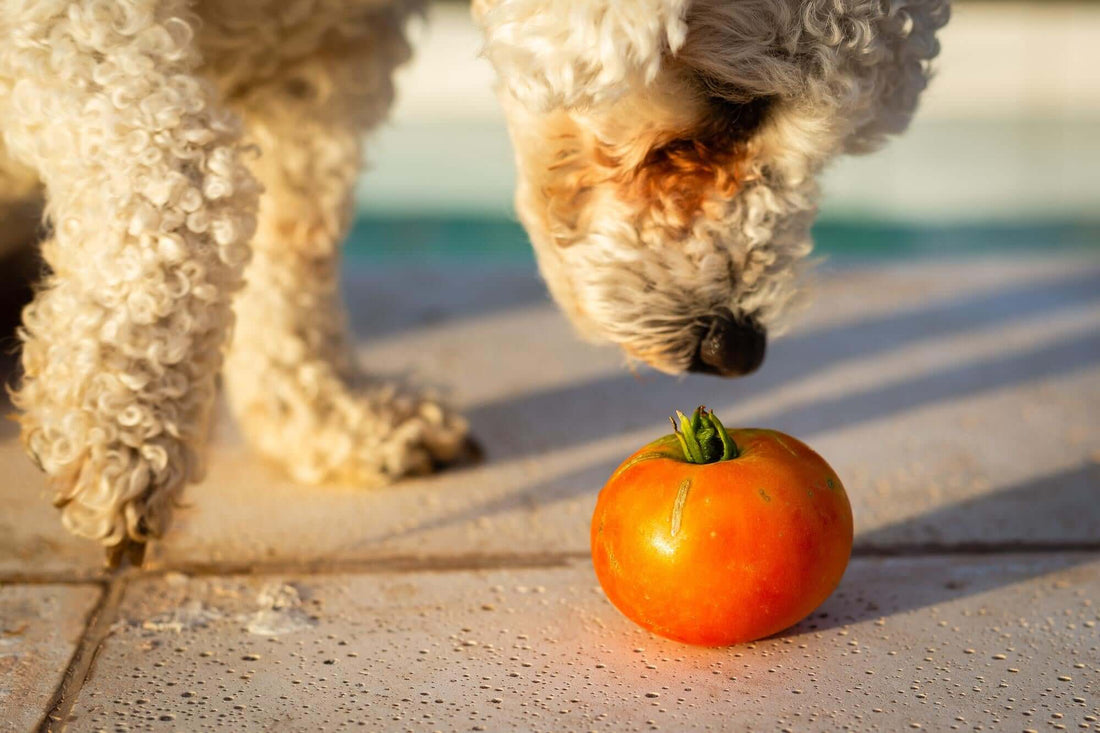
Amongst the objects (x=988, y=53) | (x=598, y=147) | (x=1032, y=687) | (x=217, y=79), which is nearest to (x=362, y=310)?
(x=217, y=79)

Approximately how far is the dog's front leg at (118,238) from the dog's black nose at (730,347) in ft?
2.65

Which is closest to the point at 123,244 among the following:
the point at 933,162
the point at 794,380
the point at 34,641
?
the point at 34,641

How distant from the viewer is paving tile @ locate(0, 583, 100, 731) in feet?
5.30

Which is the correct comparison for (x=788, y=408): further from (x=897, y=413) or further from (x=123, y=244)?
(x=123, y=244)

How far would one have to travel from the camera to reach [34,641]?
5.88 ft

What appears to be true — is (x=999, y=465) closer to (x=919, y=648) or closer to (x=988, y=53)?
(x=919, y=648)

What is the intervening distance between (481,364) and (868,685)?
1797 mm

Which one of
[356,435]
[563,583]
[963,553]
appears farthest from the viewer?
[356,435]

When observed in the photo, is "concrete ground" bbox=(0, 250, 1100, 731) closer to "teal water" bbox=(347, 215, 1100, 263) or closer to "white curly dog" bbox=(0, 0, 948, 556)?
"white curly dog" bbox=(0, 0, 948, 556)

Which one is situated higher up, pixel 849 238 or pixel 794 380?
pixel 794 380

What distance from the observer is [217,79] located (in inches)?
87.8

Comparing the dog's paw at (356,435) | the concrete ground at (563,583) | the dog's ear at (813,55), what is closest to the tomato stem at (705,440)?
the concrete ground at (563,583)

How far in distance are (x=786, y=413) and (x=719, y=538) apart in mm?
1314

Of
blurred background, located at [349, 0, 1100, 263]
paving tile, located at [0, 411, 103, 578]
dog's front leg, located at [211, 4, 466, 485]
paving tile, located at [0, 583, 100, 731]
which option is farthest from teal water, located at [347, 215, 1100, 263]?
paving tile, located at [0, 583, 100, 731]
